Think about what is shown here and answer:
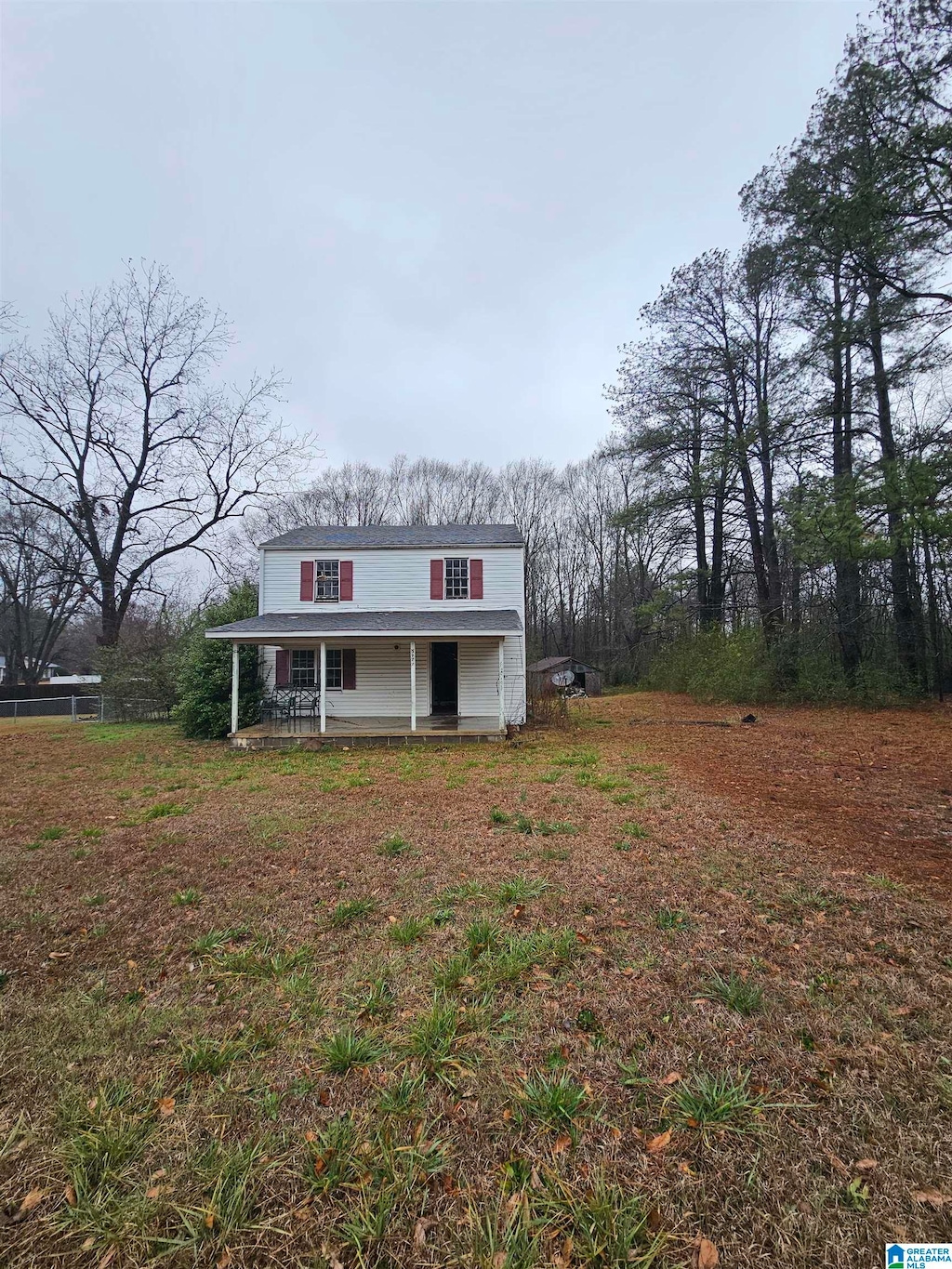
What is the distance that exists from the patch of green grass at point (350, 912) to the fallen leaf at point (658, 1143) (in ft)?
7.16

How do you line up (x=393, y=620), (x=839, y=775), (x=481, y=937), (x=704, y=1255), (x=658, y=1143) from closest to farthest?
(x=704, y=1255) → (x=658, y=1143) → (x=481, y=937) → (x=839, y=775) → (x=393, y=620)

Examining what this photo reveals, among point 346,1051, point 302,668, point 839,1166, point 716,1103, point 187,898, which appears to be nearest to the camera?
point 839,1166

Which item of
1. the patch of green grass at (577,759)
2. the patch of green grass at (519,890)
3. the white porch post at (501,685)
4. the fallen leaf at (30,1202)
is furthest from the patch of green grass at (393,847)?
the white porch post at (501,685)

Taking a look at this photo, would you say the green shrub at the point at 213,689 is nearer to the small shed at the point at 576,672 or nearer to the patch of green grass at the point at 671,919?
the patch of green grass at the point at 671,919

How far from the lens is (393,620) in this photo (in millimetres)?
13188

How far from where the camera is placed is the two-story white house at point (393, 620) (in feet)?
45.2

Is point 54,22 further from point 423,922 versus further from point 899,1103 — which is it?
point 899,1103

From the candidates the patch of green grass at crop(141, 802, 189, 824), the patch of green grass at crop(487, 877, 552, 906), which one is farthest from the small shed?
the patch of green grass at crop(487, 877, 552, 906)

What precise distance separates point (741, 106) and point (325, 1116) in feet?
57.4

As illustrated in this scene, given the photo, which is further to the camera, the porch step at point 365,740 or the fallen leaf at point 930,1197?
the porch step at point 365,740

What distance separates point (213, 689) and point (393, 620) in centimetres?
508

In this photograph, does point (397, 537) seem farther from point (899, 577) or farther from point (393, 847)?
point (899, 577)

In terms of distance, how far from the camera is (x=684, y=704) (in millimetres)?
18125

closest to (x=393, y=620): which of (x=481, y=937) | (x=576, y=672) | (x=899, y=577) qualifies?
(x=481, y=937)
